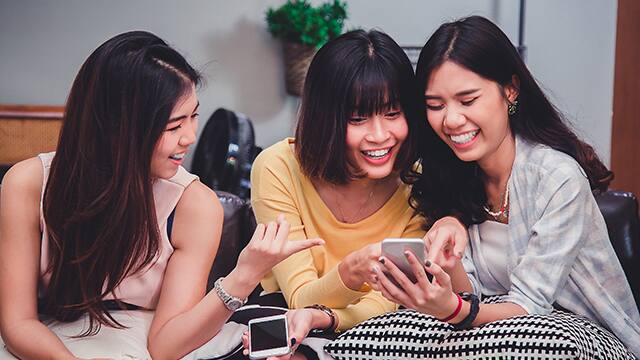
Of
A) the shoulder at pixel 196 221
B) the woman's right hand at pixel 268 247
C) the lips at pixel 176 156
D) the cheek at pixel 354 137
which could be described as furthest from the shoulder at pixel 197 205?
the cheek at pixel 354 137

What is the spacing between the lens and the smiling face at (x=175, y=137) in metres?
1.83

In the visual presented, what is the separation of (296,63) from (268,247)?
2661 mm

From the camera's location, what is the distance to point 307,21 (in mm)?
4090

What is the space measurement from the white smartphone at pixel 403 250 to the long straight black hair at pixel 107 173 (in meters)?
0.51

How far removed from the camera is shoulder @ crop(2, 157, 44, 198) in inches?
73.2

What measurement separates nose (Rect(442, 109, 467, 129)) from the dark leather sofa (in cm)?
61

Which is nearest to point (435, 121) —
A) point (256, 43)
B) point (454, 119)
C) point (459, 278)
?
point (454, 119)

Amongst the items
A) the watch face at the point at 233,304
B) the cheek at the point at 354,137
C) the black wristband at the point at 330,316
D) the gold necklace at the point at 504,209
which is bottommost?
the black wristband at the point at 330,316

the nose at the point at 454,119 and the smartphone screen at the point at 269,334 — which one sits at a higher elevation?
the nose at the point at 454,119

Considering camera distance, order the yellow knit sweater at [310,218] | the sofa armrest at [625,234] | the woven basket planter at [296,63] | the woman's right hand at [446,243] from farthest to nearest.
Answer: the woven basket planter at [296,63]
the sofa armrest at [625,234]
the yellow knit sweater at [310,218]
the woman's right hand at [446,243]

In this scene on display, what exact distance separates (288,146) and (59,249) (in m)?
0.65

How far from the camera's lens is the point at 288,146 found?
7.43 feet

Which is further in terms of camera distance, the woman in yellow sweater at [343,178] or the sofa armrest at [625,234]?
the sofa armrest at [625,234]

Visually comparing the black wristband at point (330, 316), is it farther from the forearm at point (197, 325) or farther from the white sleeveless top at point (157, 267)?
the white sleeveless top at point (157, 267)
